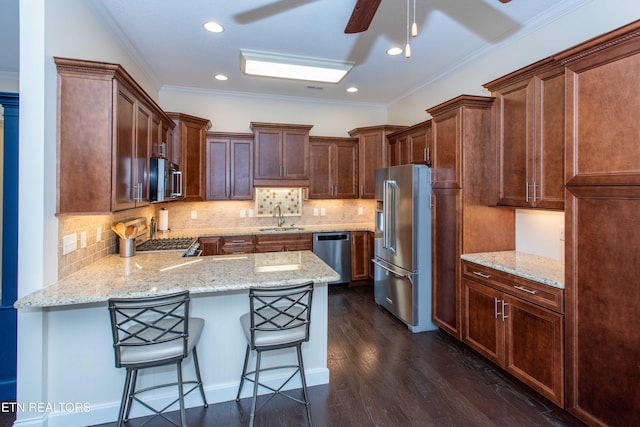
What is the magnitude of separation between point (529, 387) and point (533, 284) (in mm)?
795

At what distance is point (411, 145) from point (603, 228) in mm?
2588

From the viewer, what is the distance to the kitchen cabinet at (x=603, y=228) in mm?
1747

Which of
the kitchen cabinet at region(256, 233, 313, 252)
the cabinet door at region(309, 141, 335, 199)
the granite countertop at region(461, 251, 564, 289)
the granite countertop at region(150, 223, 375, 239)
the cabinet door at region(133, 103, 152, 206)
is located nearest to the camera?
the granite countertop at region(461, 251, 564, 289)

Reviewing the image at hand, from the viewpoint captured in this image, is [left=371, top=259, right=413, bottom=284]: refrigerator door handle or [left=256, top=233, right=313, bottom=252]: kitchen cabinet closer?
[left=371, top=259, right=413, bottom=284]: refrigerator door handle

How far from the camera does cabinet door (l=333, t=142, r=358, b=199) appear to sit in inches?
208

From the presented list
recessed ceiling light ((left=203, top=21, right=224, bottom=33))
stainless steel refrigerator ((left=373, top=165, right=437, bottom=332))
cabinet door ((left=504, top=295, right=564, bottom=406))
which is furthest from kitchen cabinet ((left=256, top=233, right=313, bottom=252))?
cabinet door ((left=504, top=295, right=564, bottom=406))

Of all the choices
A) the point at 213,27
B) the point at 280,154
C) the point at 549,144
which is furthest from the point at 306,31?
the point at 549,144

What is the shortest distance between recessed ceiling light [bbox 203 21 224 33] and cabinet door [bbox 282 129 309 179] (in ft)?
6.38

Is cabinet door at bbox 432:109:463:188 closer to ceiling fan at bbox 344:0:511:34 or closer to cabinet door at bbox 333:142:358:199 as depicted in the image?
ceiling fan at bbox 344:0:511:34

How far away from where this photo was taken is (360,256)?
512 cm

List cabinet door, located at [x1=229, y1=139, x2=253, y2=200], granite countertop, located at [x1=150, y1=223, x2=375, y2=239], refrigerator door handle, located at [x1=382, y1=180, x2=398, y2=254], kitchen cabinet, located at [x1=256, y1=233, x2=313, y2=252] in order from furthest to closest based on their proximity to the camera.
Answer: cabinet door, located at [x1=229, y1=139, x2=253, y2=200]
kitchen cabinet, located at [x1=256, y1=233, x2=313, y2=252]
granite countertop, located at [x1=150, y1=223, x2=375, y2=239]
refrigerator door handle, located at [x1=382, y1=180, x2=398, y2=254]

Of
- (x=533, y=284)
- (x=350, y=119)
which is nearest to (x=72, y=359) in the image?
(x=533, y=284)

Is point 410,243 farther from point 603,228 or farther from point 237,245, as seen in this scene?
point 237,245

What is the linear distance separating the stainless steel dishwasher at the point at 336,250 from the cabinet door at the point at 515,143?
2.48 metres
